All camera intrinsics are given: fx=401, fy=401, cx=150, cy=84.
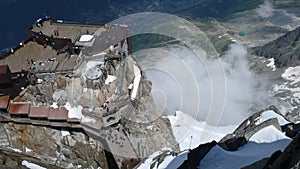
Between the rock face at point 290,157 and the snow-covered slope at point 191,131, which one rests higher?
the rock face at point 290,157

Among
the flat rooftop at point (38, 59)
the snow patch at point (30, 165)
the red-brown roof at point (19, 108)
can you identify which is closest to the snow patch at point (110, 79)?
the flat rooftop at point (38, 59)

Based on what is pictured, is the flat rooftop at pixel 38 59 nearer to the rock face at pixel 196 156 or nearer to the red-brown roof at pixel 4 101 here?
the red-brown roof at pixel 4 101

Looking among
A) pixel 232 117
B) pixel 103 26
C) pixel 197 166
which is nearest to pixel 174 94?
pixel 232 117

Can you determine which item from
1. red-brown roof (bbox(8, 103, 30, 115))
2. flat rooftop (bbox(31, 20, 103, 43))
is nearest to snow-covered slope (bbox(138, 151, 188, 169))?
red-brown roof (bbox(8, 103, 30, 115))

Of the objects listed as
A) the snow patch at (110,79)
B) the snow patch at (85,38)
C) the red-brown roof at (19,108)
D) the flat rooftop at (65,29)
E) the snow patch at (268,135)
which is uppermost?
the flat rooftop at (65,29)

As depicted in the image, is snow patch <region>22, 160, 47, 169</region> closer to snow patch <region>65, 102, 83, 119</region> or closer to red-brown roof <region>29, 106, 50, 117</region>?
red-brown roof <region>29, 106, 50, 117</region>

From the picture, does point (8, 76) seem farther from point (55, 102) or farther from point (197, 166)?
point (197, 166)

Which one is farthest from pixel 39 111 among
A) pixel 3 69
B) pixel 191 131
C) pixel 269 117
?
pixel 191 131

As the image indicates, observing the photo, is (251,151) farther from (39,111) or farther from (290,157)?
(39,111)
